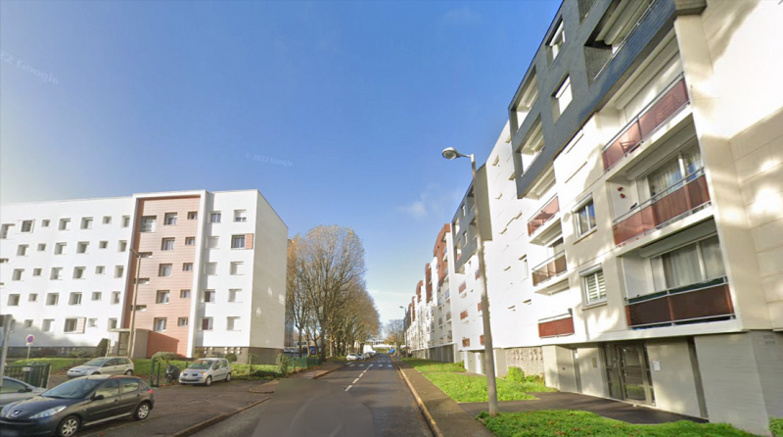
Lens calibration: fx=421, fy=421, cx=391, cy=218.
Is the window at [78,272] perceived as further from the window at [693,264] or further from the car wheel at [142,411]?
the window at [693,264]

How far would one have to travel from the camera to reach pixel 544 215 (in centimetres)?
2058

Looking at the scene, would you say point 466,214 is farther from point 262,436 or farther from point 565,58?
point 262,436

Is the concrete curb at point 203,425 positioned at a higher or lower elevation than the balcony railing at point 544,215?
lower

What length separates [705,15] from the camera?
10641 mm

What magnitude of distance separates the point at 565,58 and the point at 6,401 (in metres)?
22.3

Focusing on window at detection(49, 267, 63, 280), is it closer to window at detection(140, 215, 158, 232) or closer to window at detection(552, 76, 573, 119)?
window at detection(140, 215, 158, 232)

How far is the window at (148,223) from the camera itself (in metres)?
41.3

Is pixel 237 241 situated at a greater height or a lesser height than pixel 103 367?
greater

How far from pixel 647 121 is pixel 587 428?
8.72m

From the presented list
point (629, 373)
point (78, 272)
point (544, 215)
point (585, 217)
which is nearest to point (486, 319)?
point (629, 373)

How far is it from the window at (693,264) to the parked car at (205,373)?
23.7 metres

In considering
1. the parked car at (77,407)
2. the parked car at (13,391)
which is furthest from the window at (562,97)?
the parked car at (13,391)

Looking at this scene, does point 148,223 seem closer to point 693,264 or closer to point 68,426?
point 68,426

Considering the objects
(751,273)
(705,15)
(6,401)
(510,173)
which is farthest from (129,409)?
(510,173)
